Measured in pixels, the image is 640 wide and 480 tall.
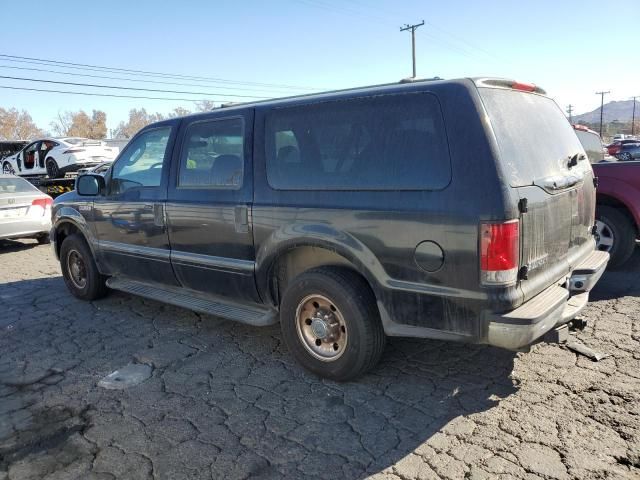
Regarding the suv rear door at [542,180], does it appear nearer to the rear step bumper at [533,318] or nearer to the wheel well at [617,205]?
the rear step bumper at [533,318]

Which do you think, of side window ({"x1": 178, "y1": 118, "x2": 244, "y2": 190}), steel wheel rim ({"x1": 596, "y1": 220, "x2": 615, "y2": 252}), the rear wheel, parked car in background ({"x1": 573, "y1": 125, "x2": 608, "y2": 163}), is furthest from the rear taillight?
the rear wheel

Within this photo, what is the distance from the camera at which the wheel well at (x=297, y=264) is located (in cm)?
346

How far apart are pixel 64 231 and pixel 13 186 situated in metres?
4.51

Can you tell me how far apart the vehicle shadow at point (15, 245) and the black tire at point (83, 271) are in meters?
4.47

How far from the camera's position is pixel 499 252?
8.76 ft

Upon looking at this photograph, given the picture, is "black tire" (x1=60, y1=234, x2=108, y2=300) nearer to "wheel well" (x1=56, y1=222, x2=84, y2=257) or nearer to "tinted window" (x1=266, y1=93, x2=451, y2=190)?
"wheel well" (x1=56, y1=222, x2=84, y2=257)

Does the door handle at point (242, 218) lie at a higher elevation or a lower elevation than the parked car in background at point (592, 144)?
lower

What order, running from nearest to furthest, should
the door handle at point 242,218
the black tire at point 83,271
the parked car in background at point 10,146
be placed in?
the door handle at point 242,218 → the black tire at point 83,271 → the parked car in background at point 10,146

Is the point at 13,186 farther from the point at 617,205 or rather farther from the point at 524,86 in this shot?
the point at 617,205

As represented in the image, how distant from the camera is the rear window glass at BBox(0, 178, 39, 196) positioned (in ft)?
30.2

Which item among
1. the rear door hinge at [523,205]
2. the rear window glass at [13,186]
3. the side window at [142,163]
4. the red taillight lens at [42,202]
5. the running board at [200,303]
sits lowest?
the running board at [200,303]

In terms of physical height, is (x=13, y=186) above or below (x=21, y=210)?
above

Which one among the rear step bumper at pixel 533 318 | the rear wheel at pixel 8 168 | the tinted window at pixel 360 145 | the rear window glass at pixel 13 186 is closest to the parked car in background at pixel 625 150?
the rear window glass at pixel 13 186

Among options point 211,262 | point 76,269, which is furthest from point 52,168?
point 211,262
